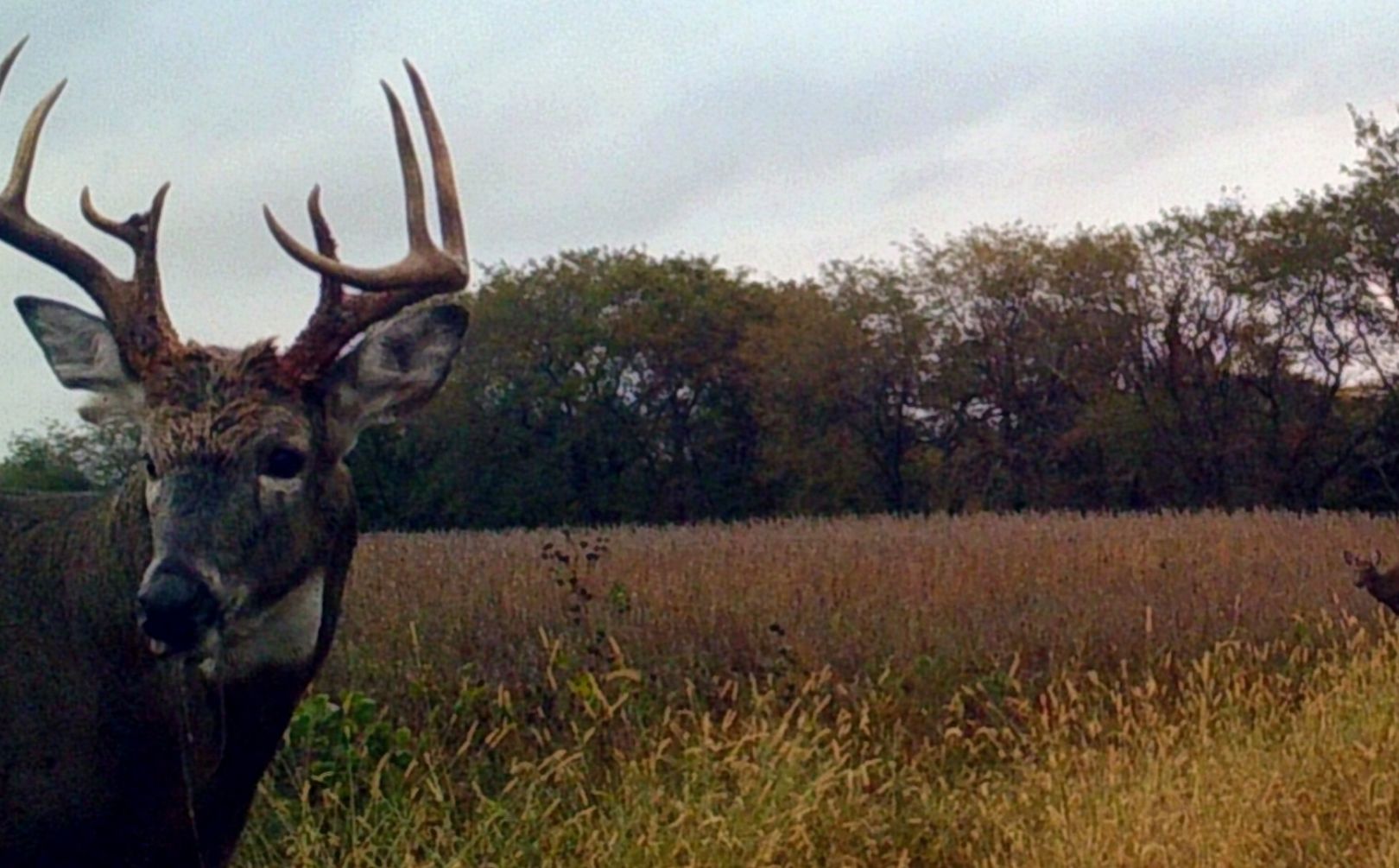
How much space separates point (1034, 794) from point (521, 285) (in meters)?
42.0

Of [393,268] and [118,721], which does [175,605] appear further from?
[393,268]

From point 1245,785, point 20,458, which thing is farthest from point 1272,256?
point 1245,785

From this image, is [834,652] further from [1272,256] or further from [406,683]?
[1272,256]

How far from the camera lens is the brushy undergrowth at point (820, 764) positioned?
6785 millimetres

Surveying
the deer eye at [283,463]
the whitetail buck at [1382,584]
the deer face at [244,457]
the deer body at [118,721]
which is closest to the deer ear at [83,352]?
the deer face at [244,457]

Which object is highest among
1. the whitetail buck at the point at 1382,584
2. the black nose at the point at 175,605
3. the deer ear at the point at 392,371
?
the deer ear at the point at 392,371

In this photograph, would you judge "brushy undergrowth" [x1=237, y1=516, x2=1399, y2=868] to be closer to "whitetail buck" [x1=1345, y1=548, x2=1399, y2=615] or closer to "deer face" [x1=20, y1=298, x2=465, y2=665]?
"whitetail buck" [x1=1345, y1=548, x2=1399, y2=615]

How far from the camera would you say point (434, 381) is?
17.6 ft

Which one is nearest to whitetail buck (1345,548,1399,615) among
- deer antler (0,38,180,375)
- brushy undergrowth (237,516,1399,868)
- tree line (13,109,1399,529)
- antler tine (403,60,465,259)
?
brushy undergrowth (237,516,1399,868)


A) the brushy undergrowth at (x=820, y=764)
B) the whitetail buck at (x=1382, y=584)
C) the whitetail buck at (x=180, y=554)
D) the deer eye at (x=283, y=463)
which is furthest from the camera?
the whitetail buck at (x=1382, y=584)

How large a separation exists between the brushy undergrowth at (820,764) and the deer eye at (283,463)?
2182mm

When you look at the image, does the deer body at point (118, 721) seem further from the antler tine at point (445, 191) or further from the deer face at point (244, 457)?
the antler tine at point (445, 191)

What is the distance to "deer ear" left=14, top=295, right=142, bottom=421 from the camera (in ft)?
17.0

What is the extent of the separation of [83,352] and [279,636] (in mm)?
1230
